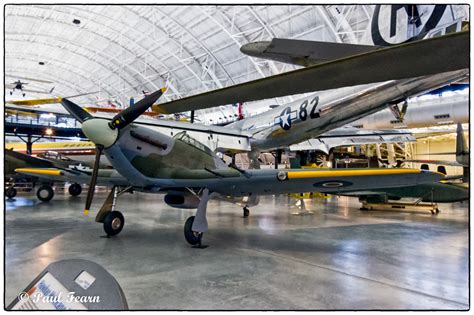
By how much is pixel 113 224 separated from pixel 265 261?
3.14 m

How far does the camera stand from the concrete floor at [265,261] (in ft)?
9.16

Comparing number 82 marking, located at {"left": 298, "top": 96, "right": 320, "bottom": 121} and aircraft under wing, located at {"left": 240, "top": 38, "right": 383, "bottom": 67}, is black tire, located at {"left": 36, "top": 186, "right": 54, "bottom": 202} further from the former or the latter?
aircraft under wing, located at {"left": 240, "top": 38, "right": 383, "bottom": 67}

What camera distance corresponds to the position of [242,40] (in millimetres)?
12766

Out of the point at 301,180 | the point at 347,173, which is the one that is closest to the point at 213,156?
the point at 301,180

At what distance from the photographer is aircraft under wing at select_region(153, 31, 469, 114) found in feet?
5.04

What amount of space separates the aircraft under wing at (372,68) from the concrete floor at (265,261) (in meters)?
1.81

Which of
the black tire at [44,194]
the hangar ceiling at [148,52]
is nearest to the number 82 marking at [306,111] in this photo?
the hangar ceiling at [148,52]

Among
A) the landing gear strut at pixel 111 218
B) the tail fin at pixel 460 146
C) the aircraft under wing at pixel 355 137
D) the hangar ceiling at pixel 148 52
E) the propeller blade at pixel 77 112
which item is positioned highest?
the hangar ceiling at pixel 148 52

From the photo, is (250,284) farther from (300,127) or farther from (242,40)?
(242,40)

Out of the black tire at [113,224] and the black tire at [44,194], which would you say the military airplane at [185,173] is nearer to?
the black tire at [113,224]

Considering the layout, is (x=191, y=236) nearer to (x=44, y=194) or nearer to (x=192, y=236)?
(x=192, y=236)

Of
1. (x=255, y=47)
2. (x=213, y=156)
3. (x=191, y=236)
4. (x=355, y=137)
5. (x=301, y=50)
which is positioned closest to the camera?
(x=255, y=47)

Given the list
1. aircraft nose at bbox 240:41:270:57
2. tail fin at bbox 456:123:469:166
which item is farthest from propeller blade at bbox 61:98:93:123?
tail fin at bbox 456:123:469:166

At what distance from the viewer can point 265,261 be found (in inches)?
160
